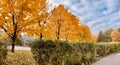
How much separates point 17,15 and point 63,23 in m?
12.5

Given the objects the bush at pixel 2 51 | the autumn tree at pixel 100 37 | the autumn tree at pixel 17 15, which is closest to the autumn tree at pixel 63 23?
the autumn tree at pixel 17 15

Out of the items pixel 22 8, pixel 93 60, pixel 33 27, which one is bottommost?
pixel 93 60

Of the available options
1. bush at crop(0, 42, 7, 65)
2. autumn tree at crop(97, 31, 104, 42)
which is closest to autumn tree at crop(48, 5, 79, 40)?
bush at crop(0, 42, 7, 65)

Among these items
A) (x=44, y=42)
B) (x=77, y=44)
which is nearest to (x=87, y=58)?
(x=77, y=44)

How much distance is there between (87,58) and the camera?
53.3 ft

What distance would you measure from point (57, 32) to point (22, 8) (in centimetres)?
1295

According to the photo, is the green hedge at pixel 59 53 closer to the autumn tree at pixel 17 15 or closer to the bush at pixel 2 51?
the bush at pixel 2 51

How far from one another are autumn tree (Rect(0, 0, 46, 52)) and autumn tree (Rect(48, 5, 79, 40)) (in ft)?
31.1

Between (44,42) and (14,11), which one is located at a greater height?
(14,11)

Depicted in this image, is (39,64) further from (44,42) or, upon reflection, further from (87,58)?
(87,58)

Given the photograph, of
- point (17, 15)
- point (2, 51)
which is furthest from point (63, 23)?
point (2, 51)

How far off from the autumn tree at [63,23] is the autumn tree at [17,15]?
9.47 meters

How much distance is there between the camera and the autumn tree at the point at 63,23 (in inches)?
1149

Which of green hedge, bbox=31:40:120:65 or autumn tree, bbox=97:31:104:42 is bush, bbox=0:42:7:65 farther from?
autumn tree, bbox=97:31:104:42
